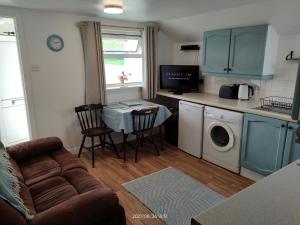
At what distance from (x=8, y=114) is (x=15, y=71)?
734 millimetres

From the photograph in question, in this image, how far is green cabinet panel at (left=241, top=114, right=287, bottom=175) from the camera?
2451 millimetres

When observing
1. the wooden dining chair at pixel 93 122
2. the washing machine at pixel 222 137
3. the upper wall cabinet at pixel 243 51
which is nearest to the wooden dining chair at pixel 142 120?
the wooden dining chair at pixel 93 122

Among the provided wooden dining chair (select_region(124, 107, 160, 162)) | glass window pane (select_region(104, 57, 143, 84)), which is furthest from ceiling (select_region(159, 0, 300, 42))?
wooden dining chair (select_region(124, 107, 160, 162))

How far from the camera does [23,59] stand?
9.75ft

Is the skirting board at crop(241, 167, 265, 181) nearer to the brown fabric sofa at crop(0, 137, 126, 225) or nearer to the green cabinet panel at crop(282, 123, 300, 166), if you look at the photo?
the green cabinet panel at crop(282, 123, 300, 166)

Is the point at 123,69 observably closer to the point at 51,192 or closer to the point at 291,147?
the point at 51,192

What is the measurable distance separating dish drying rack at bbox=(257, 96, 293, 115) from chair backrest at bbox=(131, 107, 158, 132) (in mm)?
1441

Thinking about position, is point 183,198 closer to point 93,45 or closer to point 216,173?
point 216,173

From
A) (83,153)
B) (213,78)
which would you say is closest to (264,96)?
(213,78)

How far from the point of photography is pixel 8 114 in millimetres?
3773

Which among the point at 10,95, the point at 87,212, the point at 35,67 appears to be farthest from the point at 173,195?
the point at 10,95

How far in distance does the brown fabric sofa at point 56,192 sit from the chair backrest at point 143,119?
1097mm

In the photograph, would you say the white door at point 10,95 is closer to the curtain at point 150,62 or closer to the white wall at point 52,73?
the white wall at point 52,73

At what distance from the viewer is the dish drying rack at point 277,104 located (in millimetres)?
2579
